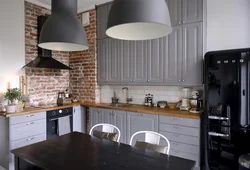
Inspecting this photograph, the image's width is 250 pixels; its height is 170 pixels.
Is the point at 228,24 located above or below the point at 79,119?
above

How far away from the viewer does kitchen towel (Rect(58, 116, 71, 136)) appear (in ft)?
11.4

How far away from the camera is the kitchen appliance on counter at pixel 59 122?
10.9ft

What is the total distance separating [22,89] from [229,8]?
394 cm

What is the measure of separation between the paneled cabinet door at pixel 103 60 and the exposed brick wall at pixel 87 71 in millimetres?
91

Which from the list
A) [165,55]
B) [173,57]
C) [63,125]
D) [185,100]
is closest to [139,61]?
[165,55]

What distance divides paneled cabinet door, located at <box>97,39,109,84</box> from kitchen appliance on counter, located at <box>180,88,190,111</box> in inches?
64.8

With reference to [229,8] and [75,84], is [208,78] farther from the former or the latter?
[75,84]

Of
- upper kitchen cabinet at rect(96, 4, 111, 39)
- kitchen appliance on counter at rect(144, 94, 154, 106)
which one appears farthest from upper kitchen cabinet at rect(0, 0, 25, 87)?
kitchen appliance on counter at rect(144, 94, 154, 106)

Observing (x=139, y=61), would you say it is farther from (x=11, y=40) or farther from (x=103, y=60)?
(x=11, y=40)

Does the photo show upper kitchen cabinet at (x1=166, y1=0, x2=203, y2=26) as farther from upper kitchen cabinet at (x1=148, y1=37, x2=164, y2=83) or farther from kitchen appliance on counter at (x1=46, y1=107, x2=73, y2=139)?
kitchen appliance on counter at (x1=46, y1=107, x2=73, y2=139)

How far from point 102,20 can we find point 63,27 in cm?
227

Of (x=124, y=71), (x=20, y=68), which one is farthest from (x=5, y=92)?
(x=124, y=71)

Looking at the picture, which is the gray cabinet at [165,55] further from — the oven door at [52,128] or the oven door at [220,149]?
the oven door at [52,128]

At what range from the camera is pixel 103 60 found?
389 centimetres
